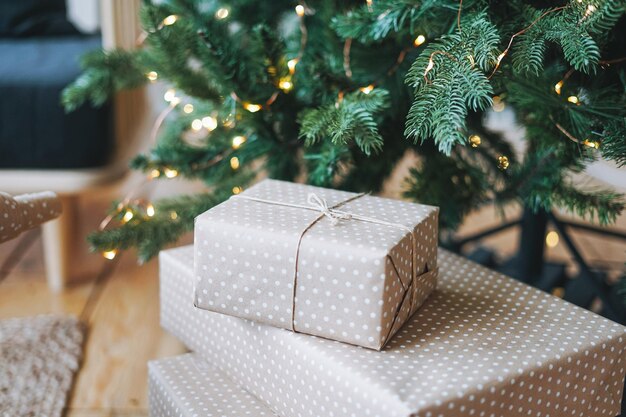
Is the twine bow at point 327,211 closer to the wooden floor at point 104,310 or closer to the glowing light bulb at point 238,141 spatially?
the glowing light bulb at point 238,141

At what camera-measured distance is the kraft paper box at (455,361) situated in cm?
59

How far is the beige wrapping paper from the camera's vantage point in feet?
2.21

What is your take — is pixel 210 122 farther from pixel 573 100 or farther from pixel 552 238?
pixel 552 238

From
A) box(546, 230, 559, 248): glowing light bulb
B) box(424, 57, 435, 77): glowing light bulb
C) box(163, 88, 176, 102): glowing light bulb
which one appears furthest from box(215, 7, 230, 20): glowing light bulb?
box(546, 230, 559, 248): glowing light bulb

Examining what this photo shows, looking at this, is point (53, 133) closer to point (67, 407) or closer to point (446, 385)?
Result: point (67, 407)

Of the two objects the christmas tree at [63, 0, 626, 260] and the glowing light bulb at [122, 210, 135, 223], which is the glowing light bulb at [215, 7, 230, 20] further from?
the glowing light bulb at [122, 210, 135, 223]

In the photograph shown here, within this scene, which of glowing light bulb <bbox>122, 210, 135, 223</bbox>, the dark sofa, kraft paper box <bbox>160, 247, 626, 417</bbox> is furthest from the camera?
the dark sofa

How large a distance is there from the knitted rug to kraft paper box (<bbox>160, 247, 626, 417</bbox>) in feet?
0.77

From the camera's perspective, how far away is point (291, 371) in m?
0.67

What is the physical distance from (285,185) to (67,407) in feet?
1.35

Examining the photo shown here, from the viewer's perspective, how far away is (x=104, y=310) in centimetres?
111

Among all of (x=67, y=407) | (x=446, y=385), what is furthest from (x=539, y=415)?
(x=67, y=407)

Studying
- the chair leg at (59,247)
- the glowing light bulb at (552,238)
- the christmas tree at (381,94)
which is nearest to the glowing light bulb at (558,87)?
the christmas tree at (381,94)

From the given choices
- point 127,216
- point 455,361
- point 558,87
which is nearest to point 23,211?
point 127,216
